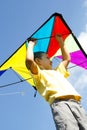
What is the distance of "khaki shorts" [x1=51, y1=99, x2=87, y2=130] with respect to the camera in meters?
3.42

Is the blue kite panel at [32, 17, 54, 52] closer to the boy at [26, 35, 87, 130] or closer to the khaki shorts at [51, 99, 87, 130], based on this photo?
the boy at [26, 35, 87, 130]

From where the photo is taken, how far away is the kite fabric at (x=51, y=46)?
227 inches

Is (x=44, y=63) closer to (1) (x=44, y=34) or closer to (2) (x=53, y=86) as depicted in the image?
(2) (x=53, y=86)

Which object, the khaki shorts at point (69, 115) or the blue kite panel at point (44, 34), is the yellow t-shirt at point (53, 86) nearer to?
the khaki shorts at point (69, 115)

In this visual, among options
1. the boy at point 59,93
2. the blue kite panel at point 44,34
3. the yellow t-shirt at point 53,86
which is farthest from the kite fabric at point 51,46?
the yellow t-shirt at point 53,86

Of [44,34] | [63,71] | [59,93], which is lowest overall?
[59,93]

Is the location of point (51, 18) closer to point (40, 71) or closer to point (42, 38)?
point (42, 38)

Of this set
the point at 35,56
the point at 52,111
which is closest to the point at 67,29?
the point at 35,56

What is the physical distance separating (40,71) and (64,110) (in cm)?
72

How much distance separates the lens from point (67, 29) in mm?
5742

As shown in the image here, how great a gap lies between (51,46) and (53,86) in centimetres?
245

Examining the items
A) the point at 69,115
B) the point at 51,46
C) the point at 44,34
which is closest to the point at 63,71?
the point at 69,115

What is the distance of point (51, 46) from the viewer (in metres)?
6.24

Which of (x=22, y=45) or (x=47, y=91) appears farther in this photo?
(x=22, y=45)
